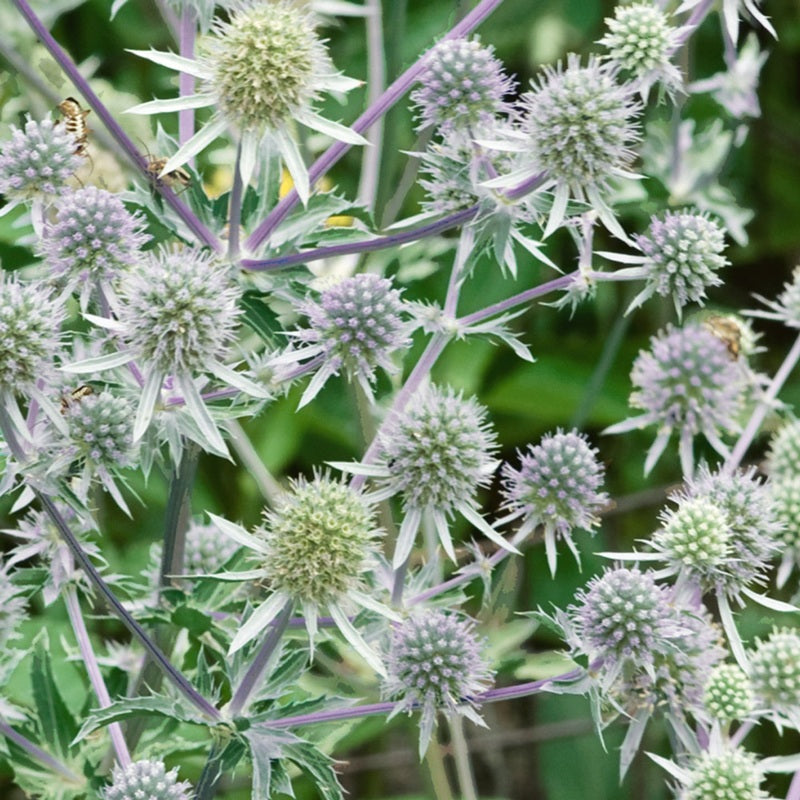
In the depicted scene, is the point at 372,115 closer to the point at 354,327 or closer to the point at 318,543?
the point at 354,327

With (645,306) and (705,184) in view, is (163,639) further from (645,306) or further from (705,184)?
(645,306)

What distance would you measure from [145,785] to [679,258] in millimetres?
832

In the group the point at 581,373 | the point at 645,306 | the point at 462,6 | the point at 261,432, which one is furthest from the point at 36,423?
the point at 645,306

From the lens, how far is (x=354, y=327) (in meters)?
1.31

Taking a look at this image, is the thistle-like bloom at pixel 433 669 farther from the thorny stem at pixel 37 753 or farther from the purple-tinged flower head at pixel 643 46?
the purple-tinged flower head at pixel 643 46

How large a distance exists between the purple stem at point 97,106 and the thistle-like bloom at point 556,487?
496 mm

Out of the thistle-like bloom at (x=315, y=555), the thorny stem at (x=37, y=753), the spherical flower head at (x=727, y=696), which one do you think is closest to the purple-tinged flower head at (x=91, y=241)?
the thistle-like bloom at (x=315, y=555)

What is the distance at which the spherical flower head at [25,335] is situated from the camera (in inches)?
47.6

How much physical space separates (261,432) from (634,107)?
145 cm

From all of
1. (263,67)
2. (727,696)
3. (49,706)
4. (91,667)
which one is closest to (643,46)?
(263,67)

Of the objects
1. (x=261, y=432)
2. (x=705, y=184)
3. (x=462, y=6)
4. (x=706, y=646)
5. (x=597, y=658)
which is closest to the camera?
(x=597, y=658)

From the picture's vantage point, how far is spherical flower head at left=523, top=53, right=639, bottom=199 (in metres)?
1.32

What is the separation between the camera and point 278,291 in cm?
140

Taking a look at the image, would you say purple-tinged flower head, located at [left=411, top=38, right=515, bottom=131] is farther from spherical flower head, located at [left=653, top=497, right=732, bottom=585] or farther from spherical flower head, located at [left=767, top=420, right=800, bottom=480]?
spherical flower head, located at [left=767, top=420, right=800, bottom=480]
